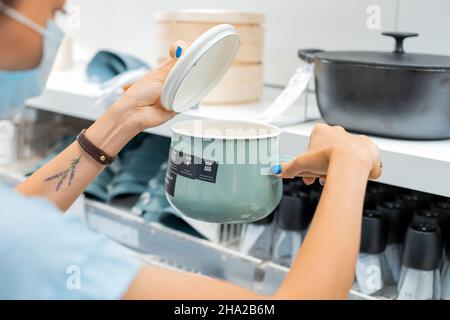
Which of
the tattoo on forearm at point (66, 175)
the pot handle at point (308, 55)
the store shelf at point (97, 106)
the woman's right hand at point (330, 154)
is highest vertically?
the pot handle at point (308, 55)

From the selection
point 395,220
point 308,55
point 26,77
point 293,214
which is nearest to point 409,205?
point 395,220

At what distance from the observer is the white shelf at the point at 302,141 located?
2.40ft

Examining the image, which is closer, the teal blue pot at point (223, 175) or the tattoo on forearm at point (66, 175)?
the teal blue pot at point (223, 175)

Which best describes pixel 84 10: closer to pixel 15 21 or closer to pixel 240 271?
pixel 240 271

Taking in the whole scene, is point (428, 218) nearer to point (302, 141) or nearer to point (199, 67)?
point (302, 141)

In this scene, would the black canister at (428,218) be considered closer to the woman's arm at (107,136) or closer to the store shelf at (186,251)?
the store shelf at (186,251)

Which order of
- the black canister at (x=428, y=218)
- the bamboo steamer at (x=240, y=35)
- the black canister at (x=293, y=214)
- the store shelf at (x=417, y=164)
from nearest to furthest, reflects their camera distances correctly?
the store shelf at (x=417, y=164) < the black canister at (x=428, y=218) < the black canister at (x=293, y=214) < the bamboo steamer at (x=240, y=35)

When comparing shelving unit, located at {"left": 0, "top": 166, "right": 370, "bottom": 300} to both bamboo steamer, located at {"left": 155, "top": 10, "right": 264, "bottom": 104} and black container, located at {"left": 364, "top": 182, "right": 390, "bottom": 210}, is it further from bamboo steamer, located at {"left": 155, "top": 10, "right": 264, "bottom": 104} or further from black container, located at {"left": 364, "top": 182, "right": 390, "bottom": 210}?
bamboo steamer, located at {"left": 155, "top": 10, "right": 264, "bottom": 104}

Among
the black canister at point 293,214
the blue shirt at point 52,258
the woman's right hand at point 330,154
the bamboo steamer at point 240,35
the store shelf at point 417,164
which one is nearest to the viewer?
the blue shirt at point 52,258

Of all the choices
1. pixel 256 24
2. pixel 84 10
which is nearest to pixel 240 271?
pixel 256 24

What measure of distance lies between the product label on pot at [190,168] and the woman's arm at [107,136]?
166 millimetres

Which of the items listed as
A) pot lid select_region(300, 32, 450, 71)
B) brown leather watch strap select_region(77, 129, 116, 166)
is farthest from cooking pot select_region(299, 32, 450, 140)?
brown leather watch strap select_region(77, 129, 116, 166)

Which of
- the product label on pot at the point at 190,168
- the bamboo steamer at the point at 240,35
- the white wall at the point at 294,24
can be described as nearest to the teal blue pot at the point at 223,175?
the product label on pot at the point at 190,168

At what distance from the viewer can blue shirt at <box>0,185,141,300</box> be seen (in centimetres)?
43
